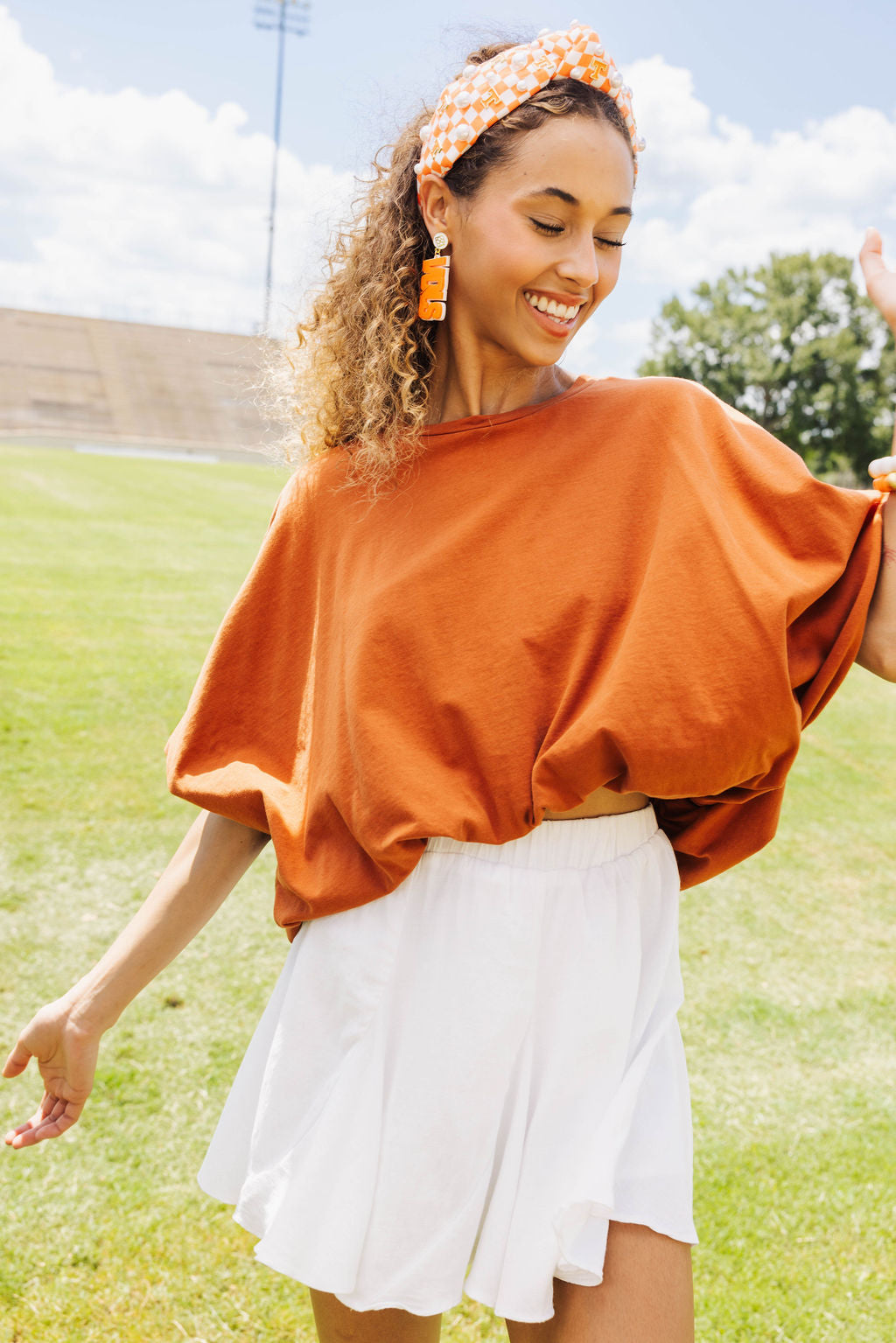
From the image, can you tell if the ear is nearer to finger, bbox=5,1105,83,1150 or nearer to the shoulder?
the shoulder

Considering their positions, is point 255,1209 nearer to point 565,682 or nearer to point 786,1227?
point 565,682

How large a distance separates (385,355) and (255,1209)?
1.31 metres

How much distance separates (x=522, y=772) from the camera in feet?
5.03

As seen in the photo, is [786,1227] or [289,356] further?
[786,1227]

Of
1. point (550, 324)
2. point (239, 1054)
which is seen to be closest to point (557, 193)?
point (550, 324)

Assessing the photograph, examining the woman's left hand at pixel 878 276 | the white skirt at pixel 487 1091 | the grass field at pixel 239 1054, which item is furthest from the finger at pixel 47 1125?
the woman's left hand at pixel 878 276

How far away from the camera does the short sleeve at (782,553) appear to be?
146 cm

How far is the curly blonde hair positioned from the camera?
5.49 ft

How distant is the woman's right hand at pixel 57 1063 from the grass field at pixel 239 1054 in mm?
950

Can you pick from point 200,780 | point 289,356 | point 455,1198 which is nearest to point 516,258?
point 289,356

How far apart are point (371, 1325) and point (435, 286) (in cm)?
154

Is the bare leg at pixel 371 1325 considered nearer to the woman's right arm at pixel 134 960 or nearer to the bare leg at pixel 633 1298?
the bare leg at pixel 633 1298

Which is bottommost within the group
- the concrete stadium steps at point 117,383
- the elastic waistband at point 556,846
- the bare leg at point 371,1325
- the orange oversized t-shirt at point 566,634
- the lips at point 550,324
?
the concrete stadium steps at point 117,383

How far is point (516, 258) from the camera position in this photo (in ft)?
5.36
